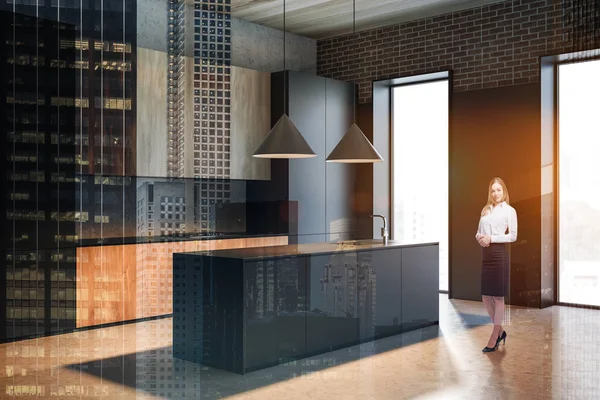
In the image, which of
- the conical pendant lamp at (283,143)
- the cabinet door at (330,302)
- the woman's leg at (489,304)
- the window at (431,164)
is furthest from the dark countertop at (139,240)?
the woman's leg at (489,304)

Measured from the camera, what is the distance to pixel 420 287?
143 centimetres

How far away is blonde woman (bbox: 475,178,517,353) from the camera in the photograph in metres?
1.36

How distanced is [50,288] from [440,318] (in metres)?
1.17

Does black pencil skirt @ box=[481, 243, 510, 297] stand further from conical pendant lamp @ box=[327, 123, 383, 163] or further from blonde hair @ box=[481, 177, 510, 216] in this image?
conical pendant lamp @ box=[327, 123, 383, 163]

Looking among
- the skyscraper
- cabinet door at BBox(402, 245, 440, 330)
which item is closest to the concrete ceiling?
cabinet door at BBox(402, 245, 440, 330)

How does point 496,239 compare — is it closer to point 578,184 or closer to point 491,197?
point 491,197

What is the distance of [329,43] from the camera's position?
4.76 meters

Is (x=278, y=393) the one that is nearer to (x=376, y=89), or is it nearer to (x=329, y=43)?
(x=376, y=89)

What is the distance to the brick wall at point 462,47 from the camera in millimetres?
1384

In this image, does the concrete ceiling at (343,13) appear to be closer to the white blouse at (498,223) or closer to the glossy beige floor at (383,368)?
the white blouse at (498,223)

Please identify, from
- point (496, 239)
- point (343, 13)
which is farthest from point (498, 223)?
point (343, 13)

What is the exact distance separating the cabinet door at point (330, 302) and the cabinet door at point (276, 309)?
0.02 meters

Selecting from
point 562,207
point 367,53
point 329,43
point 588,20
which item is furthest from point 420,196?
point 329,43

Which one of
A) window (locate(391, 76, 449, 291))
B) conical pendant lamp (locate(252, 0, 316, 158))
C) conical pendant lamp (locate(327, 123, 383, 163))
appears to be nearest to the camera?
window (locate(391, 76, 449, 291))
